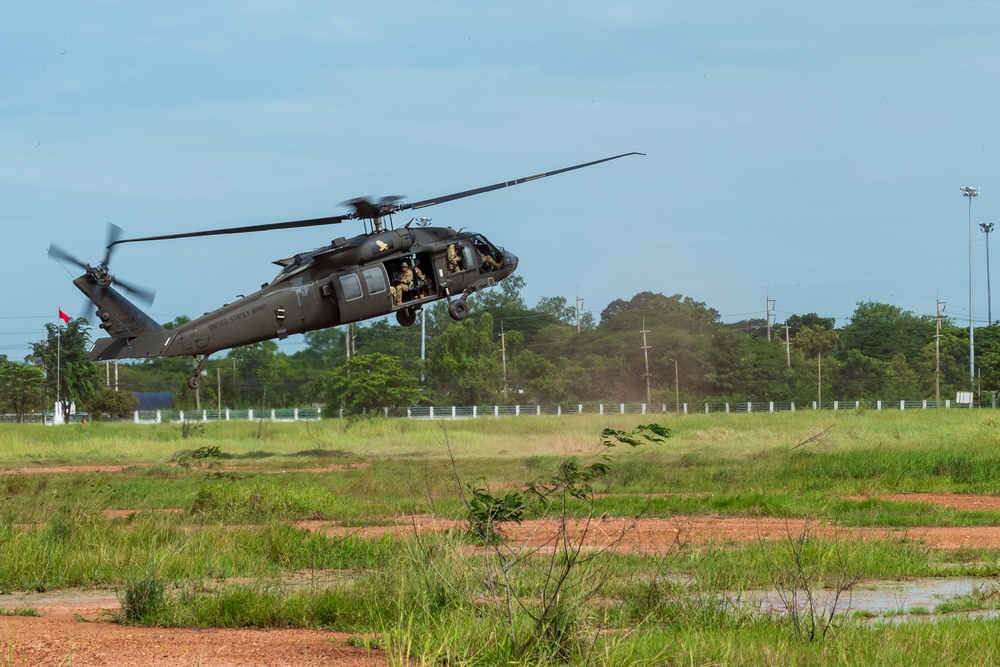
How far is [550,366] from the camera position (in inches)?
2852

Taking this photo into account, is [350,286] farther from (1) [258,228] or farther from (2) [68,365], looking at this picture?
(2) [68,365]

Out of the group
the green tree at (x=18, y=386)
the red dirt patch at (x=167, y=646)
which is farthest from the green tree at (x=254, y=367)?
the red dirt patch at (x=167, y=646)

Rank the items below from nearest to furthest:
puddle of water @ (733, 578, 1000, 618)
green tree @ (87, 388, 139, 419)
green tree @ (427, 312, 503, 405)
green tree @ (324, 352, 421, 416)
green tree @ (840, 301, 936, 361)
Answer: puddle of water @ (733, 578, 1000, 618) → green tree @ (324, 352, 421, 416) → green tree @ (427, 312, 503, 405) → green tree @ (87, 388, 139, 419) → green tree @ (840, 301, 936, 361)

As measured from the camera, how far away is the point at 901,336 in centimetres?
9100

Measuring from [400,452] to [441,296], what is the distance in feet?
32.8

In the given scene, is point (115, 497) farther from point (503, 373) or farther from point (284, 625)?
Result: point (503, 373)

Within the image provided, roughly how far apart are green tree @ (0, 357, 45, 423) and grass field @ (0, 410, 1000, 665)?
44.1 m

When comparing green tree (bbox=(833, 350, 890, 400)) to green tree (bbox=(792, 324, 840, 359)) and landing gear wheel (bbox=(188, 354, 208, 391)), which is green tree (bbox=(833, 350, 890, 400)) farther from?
landing gear wheel (bbox=(188, 354, 208, 391))

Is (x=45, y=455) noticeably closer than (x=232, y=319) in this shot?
No

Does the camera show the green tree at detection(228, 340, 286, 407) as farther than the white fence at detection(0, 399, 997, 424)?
No

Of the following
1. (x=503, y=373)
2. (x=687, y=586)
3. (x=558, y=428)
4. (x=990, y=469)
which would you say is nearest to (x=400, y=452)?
(x=558, y=428)

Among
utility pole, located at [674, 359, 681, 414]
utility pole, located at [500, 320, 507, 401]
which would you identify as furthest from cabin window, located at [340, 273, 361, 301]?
utility pole, located at [674, 359, 681, 414]

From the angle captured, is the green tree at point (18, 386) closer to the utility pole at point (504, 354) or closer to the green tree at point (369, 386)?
the green tree at point (369, 386)

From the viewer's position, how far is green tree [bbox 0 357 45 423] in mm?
75562
